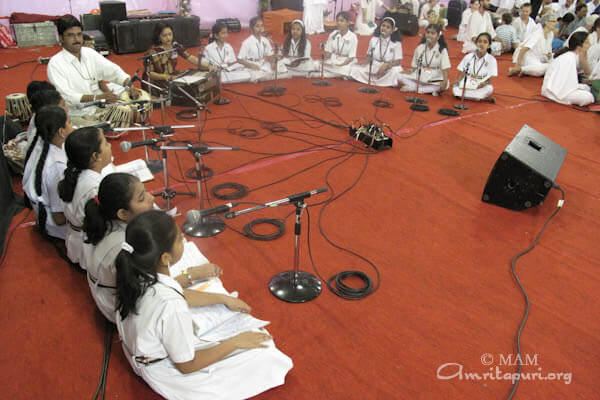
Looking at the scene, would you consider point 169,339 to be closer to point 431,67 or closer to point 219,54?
point 219,54

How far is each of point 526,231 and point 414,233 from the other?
868 millimetres

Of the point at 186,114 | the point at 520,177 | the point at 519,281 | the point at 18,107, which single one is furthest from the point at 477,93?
the point at 18,107

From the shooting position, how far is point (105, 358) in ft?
6.94

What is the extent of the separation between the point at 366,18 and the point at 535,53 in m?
4.52

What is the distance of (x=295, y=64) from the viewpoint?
7094 mm

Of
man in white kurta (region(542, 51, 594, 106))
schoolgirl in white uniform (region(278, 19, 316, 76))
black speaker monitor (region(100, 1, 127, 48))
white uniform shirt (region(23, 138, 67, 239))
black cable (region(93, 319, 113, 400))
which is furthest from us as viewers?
black speaker monitor (region(100, 1, 127, 48))

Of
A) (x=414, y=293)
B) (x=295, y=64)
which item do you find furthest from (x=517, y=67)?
(x=414, y=293)

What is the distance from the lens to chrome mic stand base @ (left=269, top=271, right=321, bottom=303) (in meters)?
2.57

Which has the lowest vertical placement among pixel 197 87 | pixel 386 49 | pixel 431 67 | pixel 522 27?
pixel 197 87

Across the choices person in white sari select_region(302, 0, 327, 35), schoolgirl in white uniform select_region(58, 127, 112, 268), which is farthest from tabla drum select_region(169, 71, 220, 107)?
person in white sari select_region(302, 0, 327, 35)

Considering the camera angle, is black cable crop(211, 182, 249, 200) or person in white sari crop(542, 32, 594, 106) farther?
person in white sari crop(542, 32, 594, 106)

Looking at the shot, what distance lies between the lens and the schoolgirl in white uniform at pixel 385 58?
22.4ft

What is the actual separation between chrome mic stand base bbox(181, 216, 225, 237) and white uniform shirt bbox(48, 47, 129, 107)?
1.98m

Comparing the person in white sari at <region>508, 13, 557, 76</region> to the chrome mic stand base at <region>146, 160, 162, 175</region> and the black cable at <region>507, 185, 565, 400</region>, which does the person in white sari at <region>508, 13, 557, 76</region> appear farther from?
the chrome mic stand base at <region>146, 160, 162, 175</region>
